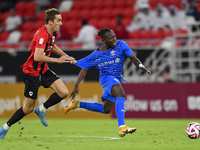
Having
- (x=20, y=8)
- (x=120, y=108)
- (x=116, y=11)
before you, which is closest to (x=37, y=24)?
(x=20, y=8)

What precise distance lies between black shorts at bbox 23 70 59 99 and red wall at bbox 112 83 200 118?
260 inches

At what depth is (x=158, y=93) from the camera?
14281 mm

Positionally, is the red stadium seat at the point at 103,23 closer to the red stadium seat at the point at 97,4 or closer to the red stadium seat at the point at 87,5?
the red stadium seat at the point at 97,4

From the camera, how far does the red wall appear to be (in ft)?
45.7

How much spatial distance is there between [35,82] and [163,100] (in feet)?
23.2

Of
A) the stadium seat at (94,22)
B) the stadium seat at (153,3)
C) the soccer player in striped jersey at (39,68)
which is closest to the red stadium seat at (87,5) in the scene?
the stadium seat at (94,22)

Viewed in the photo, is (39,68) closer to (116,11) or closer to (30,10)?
(116,11)

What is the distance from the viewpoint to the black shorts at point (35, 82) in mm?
7996

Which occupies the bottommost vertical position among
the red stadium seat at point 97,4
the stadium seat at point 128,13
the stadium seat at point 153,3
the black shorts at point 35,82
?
the black shorts at point 35,82

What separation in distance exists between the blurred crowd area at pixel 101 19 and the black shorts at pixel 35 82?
701cm

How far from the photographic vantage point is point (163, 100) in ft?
46.8

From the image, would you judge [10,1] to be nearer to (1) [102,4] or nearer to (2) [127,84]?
(1) [102,4]

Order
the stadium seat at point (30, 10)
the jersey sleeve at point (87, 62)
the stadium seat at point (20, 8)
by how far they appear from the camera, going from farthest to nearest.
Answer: the stadium seat at point (20, 8) < the stadium seat at point (30, 10) < the jersey sleeve at point (87, 62)

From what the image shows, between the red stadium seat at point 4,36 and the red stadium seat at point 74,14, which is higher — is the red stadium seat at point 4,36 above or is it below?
below
